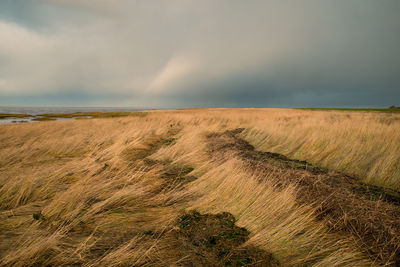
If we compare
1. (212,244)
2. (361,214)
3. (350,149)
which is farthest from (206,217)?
(350,149)

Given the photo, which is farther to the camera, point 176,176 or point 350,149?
point 350,149

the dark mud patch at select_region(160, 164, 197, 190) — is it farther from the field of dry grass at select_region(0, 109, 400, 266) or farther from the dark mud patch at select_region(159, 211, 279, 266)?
the dark mud patch at select_region(159, 211, 279, 266)

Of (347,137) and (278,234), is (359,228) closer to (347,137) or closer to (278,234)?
(278,234)

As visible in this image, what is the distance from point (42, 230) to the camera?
2199 millimetres

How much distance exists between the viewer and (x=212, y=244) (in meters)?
2.00

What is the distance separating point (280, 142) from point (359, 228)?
5510mm

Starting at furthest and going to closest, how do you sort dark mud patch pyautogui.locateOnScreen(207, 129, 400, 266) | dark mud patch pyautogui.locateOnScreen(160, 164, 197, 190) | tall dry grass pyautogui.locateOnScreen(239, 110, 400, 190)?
tall dry grass pyautogui.locateOnScreen(239, 110, 400, 190) → dark mud patch pyautogui.locateOnScreen(160, 164, 197, 190) → dark mud patch pyautogui.locateOnScreen(207, 129, 400, 266)

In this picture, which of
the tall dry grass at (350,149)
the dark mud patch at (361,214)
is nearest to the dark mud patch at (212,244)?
the dark mud patch at (361,214)

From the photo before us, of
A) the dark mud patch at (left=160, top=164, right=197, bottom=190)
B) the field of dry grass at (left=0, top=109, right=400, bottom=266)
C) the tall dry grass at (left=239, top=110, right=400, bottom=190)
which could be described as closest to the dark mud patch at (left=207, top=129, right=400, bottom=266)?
the field of dry grass at (left=0, top=109, right=400, bottom=266)

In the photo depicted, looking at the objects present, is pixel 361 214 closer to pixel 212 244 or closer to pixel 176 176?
pixel 212 244

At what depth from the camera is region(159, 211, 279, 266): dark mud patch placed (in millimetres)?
1742

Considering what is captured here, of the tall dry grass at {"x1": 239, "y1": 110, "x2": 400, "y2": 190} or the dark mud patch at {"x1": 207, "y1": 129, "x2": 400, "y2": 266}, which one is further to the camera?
the tall dry grass at {"x1": 239, "y1": 110, "x2": 400, "y2": 190}

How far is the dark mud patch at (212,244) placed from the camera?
5.72 feet

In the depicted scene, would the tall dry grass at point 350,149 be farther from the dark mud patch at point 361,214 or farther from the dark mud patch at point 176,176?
the dark mud patch at point 176,176
